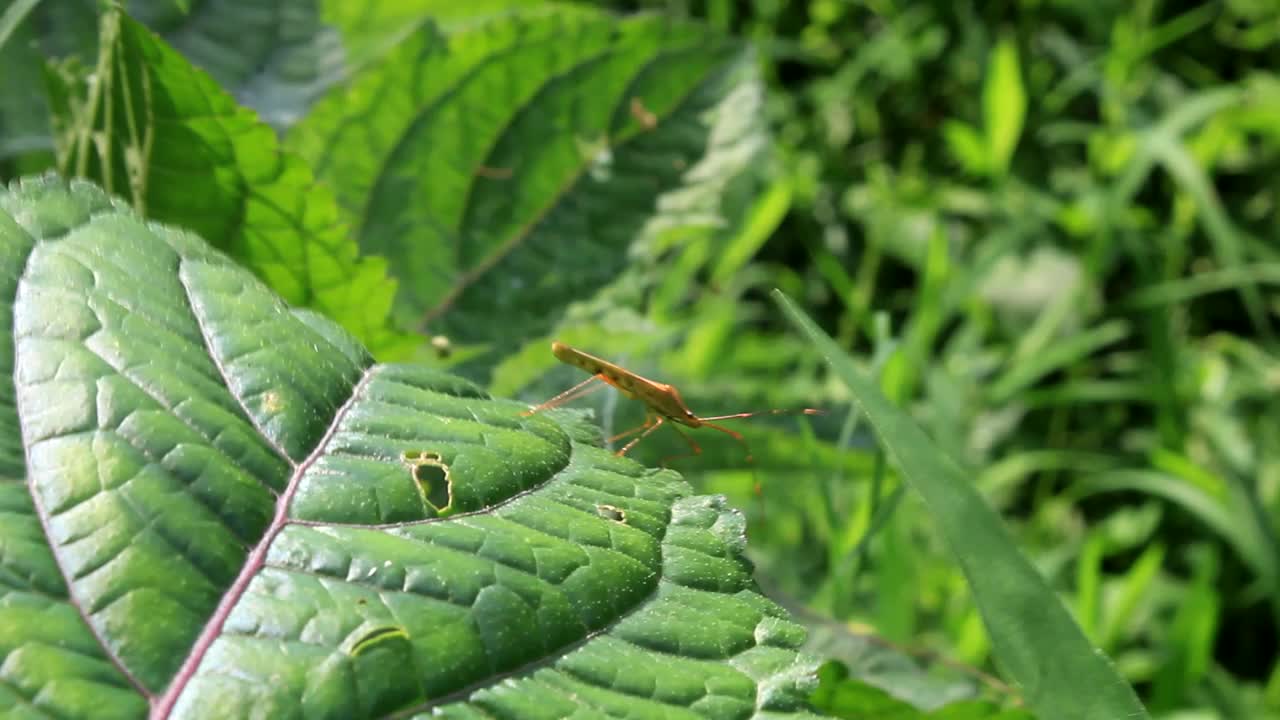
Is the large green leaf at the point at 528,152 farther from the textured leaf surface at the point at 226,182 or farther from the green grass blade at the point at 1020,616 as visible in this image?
the green grass blade at the point at 1020,616

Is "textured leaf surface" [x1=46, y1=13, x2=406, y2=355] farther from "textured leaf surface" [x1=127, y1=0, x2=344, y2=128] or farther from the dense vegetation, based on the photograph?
"textured leaf surface" [x1=127, y1=0, x2=344, y2=128]

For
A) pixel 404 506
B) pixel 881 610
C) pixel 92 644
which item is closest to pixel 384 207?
pixel 404 506

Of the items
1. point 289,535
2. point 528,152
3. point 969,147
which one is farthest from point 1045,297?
point 289,535

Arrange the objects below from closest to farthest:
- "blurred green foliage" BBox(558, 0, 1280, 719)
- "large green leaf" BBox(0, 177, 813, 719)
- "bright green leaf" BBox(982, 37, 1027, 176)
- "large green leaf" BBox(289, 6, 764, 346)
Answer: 1. "large green leaf" BBox(0, 177, 813, 719)
2. "large green leaf" BBox(289, 6, 764, 346)
3. "blurred green foliage" BBox(558, 0, 1280, 719)
4. "bright green leaf" BBox(982, 37, 1027, 176)

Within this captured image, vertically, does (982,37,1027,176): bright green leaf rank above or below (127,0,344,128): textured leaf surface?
above

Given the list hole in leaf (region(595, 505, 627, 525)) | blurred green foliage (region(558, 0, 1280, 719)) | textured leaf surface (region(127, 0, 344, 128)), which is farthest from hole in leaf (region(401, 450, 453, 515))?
blurred green foliage (region(558, 0, 1280, 719))

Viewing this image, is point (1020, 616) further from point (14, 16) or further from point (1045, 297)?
point (1045, 297)

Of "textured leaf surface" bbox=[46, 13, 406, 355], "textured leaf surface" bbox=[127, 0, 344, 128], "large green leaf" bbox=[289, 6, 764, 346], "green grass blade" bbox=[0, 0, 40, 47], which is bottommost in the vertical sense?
"textured leaf surface" bbox=[46, 13, 406, 355]

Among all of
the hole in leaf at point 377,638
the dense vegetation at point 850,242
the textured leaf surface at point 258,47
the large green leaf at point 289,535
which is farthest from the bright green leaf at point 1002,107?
the hole in leaf at point 377,638

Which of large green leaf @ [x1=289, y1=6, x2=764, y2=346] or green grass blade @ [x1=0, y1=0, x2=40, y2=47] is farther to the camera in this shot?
large green leaf @ [x1=289, y1=6, x2=764, y2=346]
